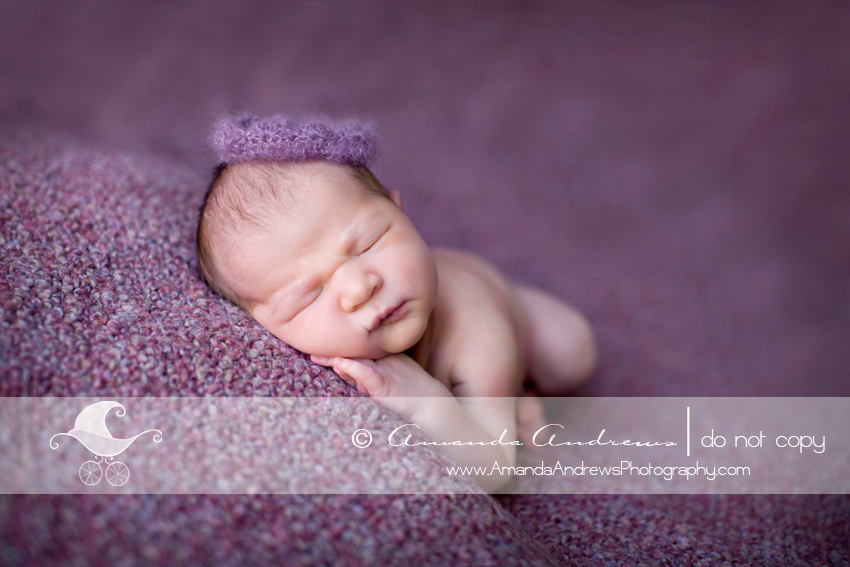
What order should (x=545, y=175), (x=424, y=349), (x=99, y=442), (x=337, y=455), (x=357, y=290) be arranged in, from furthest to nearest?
(x=545, y=175) < (x=424, y=349) < (x=357, y=290) < (x=337, y=455) < (x=99, y=442)

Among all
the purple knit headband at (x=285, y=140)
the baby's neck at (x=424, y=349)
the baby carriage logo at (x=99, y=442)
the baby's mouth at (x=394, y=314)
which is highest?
the purple knit headband at (x=285, y=140)

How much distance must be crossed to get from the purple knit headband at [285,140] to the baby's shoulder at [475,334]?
0.44 metres

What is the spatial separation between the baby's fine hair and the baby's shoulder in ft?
1.17

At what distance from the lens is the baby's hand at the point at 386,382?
1.18 metres

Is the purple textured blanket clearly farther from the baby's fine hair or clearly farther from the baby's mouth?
the baby's mouth

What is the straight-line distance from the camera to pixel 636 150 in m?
2.80

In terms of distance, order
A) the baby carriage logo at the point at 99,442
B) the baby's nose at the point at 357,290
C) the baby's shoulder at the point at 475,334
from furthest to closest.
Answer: the baby's shoulder at the point at 475,334 → the baby's nose at the point at 357,290 → the baby carriage logo at the point at 99,442

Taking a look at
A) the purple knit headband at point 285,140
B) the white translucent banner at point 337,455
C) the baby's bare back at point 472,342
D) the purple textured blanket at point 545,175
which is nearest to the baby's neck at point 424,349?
the baby's bare back at point 472,342

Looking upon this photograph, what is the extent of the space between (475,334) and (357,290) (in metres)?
0.43

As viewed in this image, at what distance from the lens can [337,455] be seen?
99 centimetres

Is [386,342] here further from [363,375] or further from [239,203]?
[239,203]

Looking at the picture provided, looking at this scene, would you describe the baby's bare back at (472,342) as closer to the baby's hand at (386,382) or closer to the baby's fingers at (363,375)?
the baby's hand at (386,382)

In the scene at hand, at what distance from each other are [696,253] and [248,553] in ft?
7.39

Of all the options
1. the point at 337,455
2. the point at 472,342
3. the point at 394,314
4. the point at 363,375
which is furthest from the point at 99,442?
the point at 472,342
